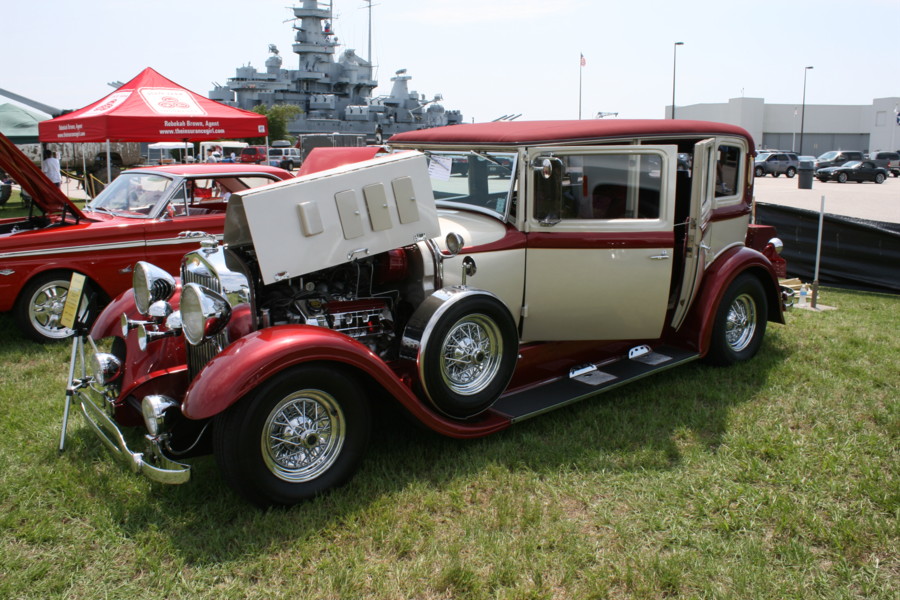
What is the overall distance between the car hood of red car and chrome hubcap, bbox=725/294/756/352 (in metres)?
6.40

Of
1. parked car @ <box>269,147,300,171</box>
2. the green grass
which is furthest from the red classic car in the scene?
parked car @ <box>269,147,300,171</box>

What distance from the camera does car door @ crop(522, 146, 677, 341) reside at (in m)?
4.48

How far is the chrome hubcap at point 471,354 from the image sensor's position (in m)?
3.96

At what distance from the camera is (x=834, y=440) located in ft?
14.0

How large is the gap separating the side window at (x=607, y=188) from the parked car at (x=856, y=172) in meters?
36.0

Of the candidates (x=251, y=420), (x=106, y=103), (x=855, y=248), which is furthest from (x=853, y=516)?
(x=106, y=103)

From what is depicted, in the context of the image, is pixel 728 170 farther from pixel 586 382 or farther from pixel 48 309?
pixel 48 309

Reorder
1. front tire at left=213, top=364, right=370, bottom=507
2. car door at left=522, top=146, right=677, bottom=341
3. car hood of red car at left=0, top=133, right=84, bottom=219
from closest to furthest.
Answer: front tire at left=213, top=364, right=370, bottom=507
car door at left=522, top=146, right=677, bottom=341
car hood of red car at left=0, top=133, right=84, bottom=219

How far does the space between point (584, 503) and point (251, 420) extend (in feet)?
5.74

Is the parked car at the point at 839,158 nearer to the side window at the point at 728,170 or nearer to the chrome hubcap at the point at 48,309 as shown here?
the side window at the point at 728,170

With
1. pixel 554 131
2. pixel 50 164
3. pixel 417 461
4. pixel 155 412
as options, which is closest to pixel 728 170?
pixel 554 131

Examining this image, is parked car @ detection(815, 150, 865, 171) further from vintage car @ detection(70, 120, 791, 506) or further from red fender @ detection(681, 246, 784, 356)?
vintage car @ detection(70, 120, 791, 506)

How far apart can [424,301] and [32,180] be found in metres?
5.08

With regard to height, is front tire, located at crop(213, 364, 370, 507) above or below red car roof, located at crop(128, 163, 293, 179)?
below
